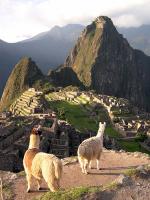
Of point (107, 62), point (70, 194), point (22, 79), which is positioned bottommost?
point (70, 194)

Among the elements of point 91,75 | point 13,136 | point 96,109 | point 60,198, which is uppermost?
point 91,75

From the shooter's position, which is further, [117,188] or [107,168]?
[107,168]

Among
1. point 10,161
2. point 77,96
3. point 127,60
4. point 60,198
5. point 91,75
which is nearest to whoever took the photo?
point 60,198

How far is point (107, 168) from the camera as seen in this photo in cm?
1402

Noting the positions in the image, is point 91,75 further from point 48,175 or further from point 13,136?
point 48,175

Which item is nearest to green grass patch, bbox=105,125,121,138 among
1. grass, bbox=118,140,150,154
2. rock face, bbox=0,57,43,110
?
grass, bbox=118,140,150,154

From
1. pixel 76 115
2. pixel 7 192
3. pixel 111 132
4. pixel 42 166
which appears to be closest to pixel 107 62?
pixel 76 115

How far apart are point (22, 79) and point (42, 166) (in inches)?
3917

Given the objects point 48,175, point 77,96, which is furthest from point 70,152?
point 77,96

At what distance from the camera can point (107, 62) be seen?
15712cm

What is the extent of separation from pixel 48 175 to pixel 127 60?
510ft

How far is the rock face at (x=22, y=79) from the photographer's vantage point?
108 metres

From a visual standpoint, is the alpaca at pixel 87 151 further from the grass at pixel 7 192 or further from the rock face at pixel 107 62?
the rock face at pixel 107 62

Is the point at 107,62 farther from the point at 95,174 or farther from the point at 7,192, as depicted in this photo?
the point at 7,192
